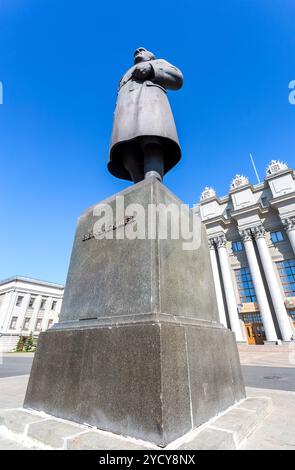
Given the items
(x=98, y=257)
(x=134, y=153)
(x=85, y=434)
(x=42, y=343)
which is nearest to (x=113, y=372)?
(x=85, y=434)

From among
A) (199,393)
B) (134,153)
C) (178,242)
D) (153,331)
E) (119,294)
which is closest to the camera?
(153,331)

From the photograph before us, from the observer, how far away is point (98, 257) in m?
2.57

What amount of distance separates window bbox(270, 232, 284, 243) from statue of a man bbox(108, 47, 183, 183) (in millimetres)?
27920

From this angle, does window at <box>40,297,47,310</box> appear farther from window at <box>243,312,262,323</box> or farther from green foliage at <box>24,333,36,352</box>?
window at <box>243,312,262,323</box>

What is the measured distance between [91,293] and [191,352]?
1.20 metres

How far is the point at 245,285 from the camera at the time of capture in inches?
1057

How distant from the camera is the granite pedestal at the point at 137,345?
1.47 m

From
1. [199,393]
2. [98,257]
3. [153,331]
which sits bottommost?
[199,393]

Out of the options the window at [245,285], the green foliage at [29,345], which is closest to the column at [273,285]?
the window at [245,285]

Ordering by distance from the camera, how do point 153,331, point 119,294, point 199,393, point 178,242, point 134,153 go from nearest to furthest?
point 153,331 → point 199,393 → point 119,294 → point 178,242 → point 134,153

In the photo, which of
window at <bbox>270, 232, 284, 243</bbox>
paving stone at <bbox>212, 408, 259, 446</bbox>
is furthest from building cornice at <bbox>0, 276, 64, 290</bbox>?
paving stone at <bbox>212, 408, 259, 446</bbox>

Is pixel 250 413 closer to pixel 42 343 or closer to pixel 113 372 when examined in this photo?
A: pixel 113 372

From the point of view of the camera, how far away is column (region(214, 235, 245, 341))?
24542mm
